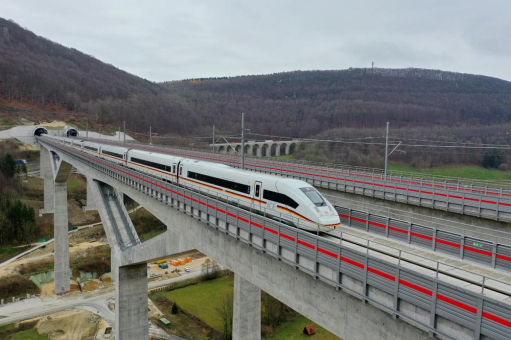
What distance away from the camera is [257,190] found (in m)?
20.2

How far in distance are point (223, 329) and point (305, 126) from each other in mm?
126594

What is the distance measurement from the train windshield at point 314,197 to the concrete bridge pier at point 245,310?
12596mm

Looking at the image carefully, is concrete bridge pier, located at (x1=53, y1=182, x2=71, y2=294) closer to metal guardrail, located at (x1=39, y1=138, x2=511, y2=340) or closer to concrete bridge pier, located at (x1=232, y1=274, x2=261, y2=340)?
concrete bridge pier, located at (x1=232, y1=274, x2=261, y2=340)

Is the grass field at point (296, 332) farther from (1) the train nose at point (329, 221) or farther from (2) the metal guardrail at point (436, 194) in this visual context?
(1) the train nose at point (329, 221)

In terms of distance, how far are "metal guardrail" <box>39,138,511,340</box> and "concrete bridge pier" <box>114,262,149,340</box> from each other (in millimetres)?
13644

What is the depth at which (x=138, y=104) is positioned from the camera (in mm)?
174750

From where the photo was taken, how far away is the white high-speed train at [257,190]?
16.2 meters

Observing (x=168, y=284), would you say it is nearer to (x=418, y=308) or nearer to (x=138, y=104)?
(x=418, y=308)

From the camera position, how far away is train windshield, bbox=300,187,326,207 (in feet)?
54.2

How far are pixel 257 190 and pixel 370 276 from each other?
10.5m

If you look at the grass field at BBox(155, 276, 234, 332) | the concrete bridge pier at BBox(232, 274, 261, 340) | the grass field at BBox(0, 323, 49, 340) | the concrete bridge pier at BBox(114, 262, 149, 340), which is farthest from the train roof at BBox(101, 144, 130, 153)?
the concrete bridge pier at BBox(232, 274, 261, 340)

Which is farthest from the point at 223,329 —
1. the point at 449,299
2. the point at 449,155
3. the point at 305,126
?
the point at 305,126

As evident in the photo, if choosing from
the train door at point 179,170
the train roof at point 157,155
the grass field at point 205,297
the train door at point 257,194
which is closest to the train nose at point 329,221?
the train door at point 257,194

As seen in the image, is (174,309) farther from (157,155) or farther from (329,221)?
(329,221)
